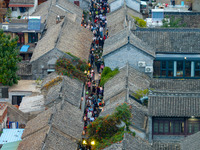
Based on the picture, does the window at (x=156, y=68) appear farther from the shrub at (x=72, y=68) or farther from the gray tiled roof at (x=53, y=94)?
the gray tiled roof at (x=53, y=94)

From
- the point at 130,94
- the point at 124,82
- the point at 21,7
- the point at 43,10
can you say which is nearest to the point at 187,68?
the point at 124,82

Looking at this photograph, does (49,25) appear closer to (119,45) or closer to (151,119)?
(119,45)

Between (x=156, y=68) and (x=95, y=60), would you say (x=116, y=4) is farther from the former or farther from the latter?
(x=156, y=68)

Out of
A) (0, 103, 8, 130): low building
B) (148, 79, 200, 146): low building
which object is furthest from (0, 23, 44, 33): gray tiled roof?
(148, 79, 200, 146): low building

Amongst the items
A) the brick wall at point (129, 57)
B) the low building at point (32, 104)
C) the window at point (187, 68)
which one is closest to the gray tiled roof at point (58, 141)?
the low building at point (32, 104)

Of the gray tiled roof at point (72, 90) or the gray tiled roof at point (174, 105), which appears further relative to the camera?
the gray tiled roof at point (72, 90)

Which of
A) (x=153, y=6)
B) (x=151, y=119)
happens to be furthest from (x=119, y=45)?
(x=153, y=6)

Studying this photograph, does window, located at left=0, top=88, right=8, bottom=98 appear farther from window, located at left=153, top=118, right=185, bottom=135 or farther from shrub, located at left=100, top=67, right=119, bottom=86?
window, located at left=153, top=118, right=185, bottom=135
